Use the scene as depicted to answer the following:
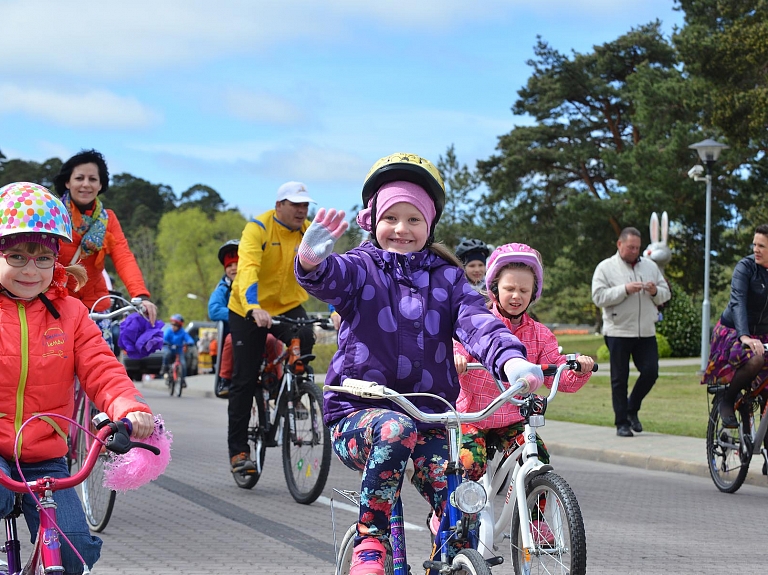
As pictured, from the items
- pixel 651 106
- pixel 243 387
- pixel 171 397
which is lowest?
pixel 171 397

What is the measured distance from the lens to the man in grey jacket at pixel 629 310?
40.3 ft

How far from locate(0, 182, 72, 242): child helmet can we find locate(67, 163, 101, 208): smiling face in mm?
3584

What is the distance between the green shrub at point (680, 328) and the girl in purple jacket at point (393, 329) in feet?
96.6

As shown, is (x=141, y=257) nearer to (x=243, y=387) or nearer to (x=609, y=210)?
(x=609, y=210)

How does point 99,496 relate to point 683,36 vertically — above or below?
below

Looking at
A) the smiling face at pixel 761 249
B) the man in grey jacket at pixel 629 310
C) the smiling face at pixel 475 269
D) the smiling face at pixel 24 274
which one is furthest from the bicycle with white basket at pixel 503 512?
the man in grey jacket at pixel 629 310

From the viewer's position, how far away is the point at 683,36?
33.6m

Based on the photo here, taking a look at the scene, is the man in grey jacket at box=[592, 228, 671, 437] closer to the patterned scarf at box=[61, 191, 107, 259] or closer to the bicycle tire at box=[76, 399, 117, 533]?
the patterned scarf at box=[61, 191, 107, 259]

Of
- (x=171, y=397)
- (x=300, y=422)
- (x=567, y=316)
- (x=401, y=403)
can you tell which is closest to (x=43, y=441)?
(x=401, y=403)

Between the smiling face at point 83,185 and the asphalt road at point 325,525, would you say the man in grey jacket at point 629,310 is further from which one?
the smiling face at point 83,185

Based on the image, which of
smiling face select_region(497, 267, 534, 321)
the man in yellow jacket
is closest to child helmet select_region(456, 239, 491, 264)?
the man in yellow jacket

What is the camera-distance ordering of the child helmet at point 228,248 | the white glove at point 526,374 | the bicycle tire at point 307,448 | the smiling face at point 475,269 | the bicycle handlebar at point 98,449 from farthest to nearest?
1. the child helmet at point 228,248
2. the smiling face at point 475,269
3. the bicycle tire at point 307,448
4. the white glove at point 526,374
5. the bicycle handlebar at point 98,449

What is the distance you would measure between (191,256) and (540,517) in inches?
3856

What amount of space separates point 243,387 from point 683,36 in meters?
28.2
